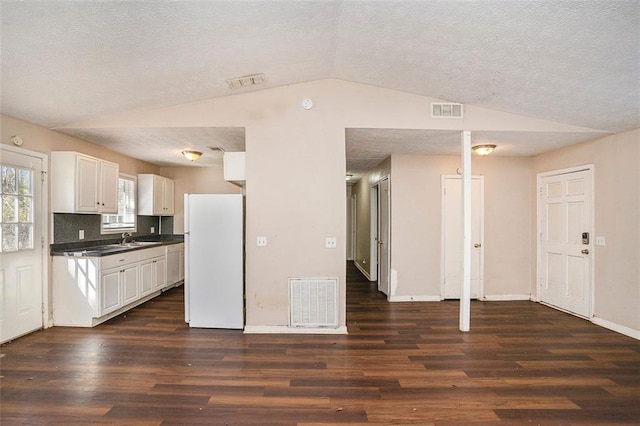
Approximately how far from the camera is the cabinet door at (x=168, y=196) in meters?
6.23

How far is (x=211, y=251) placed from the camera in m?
3.90

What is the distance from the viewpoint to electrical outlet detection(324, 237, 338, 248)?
12.2 ft

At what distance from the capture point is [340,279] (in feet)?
12.2

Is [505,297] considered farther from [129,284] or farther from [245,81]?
[129,284]

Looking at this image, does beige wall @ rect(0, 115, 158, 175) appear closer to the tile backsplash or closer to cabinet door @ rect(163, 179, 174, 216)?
the tile backsplash

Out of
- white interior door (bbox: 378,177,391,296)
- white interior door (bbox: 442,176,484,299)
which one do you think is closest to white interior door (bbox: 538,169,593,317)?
white interior door (bbox: 442,176,484,299)

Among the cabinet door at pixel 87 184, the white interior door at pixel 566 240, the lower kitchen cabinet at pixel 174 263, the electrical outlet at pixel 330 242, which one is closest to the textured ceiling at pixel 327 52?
the cabinet door at pixel 87 184

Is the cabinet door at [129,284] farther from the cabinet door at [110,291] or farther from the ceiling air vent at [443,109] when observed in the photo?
the ceiling air vent at [443,109]

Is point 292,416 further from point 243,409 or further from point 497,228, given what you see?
point 497,228

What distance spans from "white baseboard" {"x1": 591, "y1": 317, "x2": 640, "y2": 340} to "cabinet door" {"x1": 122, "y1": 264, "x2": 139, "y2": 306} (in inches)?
252

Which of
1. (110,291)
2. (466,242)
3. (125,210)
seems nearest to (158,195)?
(125,210)

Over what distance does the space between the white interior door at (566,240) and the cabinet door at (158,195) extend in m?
6.78

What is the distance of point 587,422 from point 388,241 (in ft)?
11.3

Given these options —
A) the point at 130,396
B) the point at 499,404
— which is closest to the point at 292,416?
the point at 130,396
